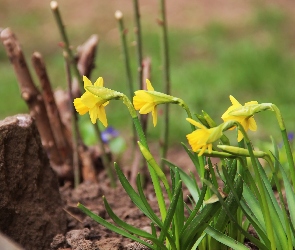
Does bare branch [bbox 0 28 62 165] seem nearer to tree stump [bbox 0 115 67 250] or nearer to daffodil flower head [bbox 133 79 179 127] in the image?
tree stump [bbox 0 115 67 250]

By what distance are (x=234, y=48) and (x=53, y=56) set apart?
193 centimetres

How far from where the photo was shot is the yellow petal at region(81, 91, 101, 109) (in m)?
1.83

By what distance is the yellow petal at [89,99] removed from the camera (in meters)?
1.83

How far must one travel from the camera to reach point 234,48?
6.32 metres

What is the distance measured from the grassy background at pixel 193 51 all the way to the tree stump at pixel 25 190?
7.74 ft

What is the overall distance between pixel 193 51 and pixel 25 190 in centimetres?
454

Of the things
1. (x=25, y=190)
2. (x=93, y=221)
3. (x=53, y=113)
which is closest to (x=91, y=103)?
(x=25, y=190)

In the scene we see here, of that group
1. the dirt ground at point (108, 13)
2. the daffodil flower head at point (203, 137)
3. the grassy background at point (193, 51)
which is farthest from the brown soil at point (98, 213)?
the dirt ground at point (108, 13)

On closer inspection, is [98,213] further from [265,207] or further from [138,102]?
[265,207]

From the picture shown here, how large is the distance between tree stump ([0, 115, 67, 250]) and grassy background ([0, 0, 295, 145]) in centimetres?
236

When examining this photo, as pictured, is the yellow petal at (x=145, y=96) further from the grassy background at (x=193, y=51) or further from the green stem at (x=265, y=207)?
the grassy background at (x=193, y=51)

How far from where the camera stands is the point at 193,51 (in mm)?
6551

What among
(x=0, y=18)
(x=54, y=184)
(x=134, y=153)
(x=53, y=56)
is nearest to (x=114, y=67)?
(x=53, y=56)

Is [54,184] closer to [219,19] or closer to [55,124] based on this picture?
[55,124]
